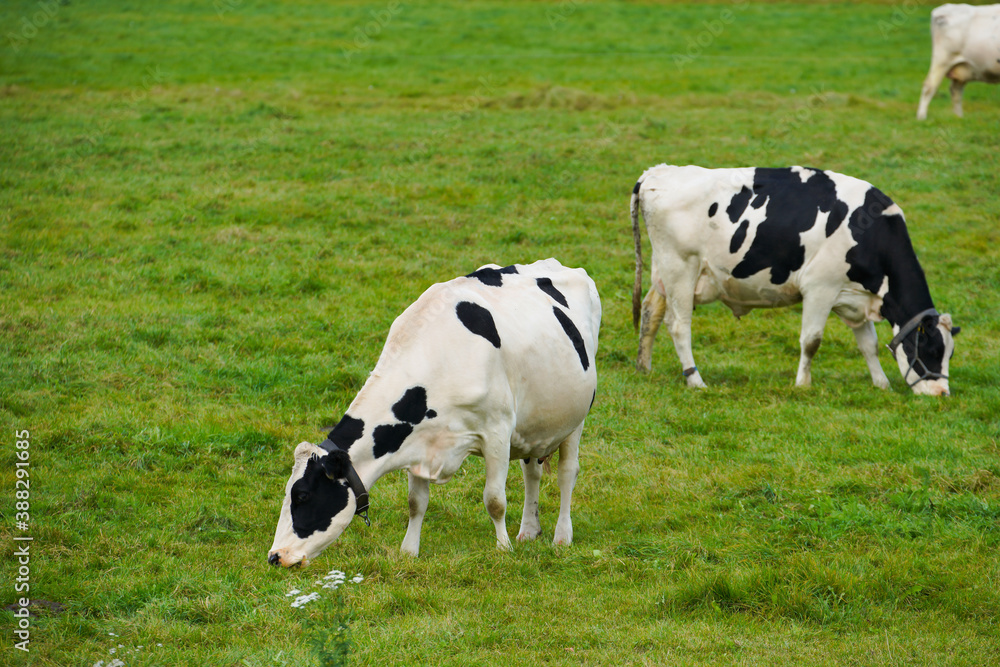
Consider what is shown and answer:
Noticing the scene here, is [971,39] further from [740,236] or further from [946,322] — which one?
[740,236]

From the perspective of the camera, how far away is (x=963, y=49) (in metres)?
24.3

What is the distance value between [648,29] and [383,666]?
31914 millimetres

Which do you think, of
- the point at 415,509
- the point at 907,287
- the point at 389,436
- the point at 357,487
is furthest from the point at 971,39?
the point at 357,487

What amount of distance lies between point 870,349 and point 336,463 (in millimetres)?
7461

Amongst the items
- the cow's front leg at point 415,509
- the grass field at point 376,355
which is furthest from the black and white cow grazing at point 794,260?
the cow's front leg at point 415,509

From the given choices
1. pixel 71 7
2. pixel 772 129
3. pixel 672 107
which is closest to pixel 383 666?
pixel 772 129

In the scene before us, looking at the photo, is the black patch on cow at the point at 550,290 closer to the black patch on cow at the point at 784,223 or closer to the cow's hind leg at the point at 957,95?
the black patch on cow at the point at 784,223

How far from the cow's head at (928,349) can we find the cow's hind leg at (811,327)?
0.81 m

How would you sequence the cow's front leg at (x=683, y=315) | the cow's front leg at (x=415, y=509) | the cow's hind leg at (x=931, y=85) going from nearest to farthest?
the cow's front leg at (x=415, y=509)
the cow's front leg at (x=683, y=315)
the cow's hind leg at (x=931, y=85)

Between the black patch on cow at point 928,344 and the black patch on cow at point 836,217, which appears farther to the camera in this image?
the black patch on cow at point 836,217

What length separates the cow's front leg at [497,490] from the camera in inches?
276

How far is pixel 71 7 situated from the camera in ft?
117

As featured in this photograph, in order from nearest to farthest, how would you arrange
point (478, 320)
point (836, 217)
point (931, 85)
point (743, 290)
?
1. point (478, 320)
2. point (836, 217)
3. point (743, 290)
4. point (931, 85)

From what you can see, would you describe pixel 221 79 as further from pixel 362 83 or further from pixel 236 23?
pixel 236 23
